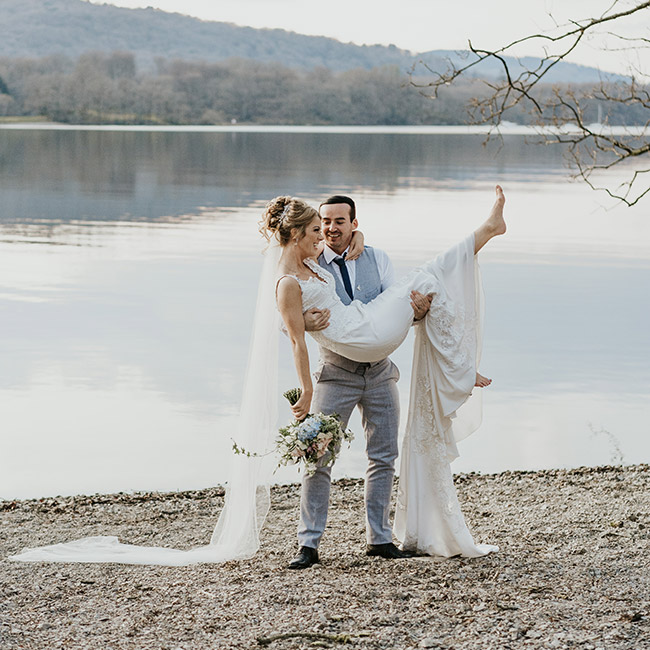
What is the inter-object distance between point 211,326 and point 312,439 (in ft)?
31.4

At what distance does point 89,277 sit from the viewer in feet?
63.8

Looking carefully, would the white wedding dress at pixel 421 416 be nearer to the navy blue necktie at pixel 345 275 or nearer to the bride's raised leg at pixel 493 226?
the bride's raised leg at pixel 493 226

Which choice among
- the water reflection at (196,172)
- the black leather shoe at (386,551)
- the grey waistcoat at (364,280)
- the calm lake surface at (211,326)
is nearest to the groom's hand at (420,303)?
the grey waistcoat at (364,280)

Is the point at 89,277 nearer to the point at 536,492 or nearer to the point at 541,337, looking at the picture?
the point at 541,337

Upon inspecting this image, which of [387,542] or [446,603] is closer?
[446,603]

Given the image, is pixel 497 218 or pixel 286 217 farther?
pixel 497 218

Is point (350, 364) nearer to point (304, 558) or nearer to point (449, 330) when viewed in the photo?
point (449, 330)

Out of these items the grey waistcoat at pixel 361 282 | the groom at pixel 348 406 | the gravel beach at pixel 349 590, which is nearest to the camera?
the gravel beach at pixel 349 590

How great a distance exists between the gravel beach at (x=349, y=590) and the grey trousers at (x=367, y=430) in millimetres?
219

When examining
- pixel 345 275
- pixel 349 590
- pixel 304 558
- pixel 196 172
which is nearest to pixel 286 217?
pixel 345 275

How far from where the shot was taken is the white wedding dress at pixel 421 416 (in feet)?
19.5

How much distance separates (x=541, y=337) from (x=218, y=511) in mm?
8134

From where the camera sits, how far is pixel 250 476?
6.16 meters

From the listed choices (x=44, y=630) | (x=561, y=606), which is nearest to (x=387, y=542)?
(x=561, y=606)
